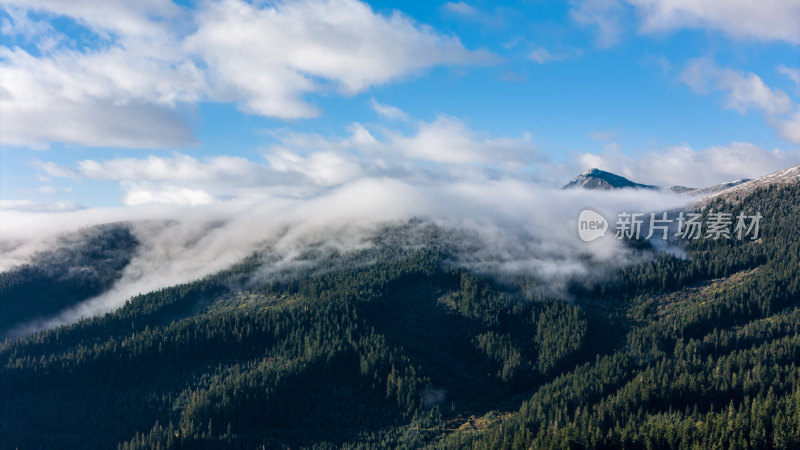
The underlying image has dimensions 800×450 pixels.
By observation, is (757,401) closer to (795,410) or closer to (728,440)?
(795,410)

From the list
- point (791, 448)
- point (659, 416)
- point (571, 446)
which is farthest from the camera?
point (659, 416)

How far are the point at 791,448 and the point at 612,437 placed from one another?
53.3 meters

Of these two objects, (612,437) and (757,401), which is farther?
(757,401)

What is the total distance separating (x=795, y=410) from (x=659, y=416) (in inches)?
1699

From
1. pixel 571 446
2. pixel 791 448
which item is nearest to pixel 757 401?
pixel 791 448

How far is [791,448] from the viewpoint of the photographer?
160375 mm

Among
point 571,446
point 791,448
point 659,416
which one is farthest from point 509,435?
point 791,448

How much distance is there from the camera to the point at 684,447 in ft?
536

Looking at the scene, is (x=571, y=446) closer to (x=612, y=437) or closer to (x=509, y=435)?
(x=612, y=437)

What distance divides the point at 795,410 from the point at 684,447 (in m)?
47.1

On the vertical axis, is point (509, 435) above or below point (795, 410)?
below

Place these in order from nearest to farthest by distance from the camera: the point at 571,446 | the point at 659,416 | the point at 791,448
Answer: the point at 791,448
the point at 571,446
the point at 659,416

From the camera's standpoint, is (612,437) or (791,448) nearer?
(791,448)

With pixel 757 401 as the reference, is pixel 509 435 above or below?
below
